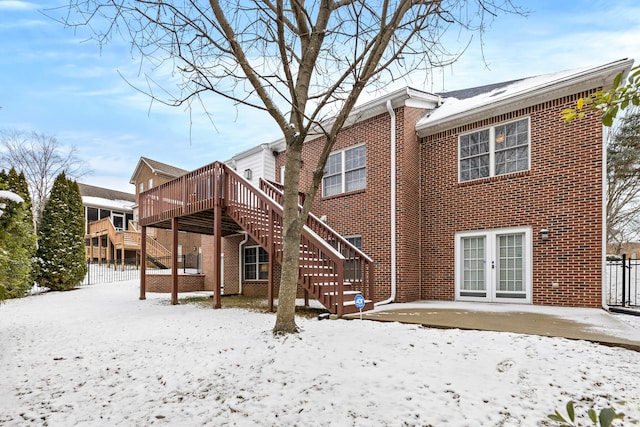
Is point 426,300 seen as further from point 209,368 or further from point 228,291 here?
point 228,291

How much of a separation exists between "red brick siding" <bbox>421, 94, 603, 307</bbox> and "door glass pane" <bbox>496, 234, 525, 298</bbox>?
1.01 feet

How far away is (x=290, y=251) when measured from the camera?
512cm

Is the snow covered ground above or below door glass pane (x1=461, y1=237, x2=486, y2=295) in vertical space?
below

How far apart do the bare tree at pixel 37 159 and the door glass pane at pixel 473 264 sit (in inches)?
912

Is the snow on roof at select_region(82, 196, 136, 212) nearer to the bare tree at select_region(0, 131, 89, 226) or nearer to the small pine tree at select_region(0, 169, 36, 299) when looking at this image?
the bare tree at select_region(0, 131, 89, 226)

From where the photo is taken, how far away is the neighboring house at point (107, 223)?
812 inches

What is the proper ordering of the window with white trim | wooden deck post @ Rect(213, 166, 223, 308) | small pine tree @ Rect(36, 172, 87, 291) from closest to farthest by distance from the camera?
1. wooden deck post @ Rect(213, 166, 223, 308)
2. the window with white trim
3. small pine tree @ Rect(36, 172, 87, 291)

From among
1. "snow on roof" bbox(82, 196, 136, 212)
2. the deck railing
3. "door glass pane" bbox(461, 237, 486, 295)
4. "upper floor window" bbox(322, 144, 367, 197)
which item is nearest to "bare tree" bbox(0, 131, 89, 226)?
"snow on roof" bbox(82, 196, 136, 212)

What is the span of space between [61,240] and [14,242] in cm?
715

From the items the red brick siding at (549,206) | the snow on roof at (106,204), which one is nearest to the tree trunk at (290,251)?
the red brick siding at (549,206)

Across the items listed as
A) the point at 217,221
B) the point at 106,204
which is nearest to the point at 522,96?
the point at 217,221

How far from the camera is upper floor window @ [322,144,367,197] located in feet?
33.5

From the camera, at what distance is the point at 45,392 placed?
3584 mm

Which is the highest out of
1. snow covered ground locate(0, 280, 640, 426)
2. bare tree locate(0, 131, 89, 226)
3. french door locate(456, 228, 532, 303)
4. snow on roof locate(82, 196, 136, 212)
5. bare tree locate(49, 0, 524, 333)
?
bare tree locate(0, 131, 89, 226)
